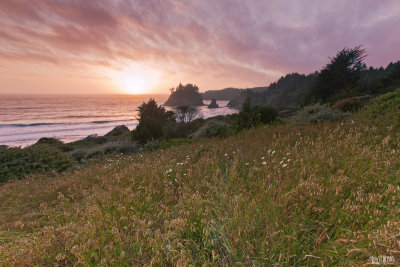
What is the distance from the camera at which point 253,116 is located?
1030 cm

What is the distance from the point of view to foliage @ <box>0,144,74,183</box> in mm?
8323

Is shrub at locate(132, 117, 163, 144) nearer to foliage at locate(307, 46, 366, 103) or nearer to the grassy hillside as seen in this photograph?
the grassy hillside

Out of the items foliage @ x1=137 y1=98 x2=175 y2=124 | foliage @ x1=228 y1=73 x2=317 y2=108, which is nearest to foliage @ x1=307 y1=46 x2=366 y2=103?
foliage @ x1=137 y1=98 x2=175 y2=124

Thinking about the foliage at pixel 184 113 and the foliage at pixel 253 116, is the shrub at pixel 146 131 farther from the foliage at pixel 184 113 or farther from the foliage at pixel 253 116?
the foliage at pixel 184 113

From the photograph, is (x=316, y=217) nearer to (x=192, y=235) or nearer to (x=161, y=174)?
(x=192, y=235)

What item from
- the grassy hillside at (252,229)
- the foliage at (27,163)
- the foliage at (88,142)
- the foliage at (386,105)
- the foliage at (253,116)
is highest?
the foliage at (386,105)

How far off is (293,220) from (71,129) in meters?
46.0

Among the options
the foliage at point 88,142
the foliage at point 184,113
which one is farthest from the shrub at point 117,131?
the foliage at point 184,113

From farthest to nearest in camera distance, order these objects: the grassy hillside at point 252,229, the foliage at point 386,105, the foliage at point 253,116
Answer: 1. the foliage at point 253,116
2. the foliage at point 386,105
3. the grassy hillside at point 252,229

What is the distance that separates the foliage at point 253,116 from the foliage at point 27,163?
31.6 ft

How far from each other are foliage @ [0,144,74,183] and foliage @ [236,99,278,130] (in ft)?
31.6

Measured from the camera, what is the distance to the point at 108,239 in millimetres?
1985

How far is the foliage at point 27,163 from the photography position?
8323 mm

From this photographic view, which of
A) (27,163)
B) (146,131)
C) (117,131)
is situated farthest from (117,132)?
(27,163)
